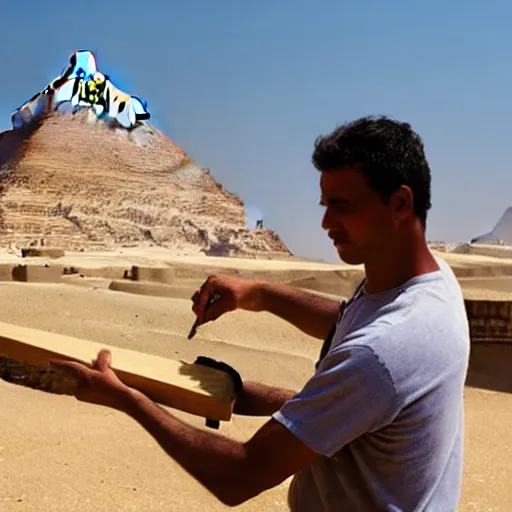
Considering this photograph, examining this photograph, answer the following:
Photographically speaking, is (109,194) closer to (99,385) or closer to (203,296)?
(203,296)

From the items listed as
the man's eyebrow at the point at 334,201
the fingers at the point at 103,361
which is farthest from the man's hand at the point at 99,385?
the man's eyebrow at the point at 334,201

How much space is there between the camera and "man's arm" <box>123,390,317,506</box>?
46.5 inches

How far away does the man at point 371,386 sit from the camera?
116 centimetres

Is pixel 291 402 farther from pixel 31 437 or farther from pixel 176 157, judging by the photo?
pixel 176 157

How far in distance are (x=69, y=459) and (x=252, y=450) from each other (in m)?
2.75

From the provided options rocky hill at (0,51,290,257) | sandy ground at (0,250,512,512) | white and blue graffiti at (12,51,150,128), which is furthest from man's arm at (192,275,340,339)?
white and blue graffiti at (12,51,150,128)

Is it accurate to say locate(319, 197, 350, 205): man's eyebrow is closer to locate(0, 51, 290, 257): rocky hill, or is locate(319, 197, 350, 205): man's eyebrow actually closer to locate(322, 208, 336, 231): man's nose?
locate(322, 208, 336, 231): man's nose

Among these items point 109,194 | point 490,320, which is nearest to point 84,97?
point 109,194

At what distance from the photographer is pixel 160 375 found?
143cm

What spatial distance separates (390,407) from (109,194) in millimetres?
67004

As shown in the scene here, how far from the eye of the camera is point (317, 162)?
4.42 ft

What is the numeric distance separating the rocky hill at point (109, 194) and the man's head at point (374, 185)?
52.3 metres

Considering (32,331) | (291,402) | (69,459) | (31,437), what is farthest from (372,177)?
(31,437)

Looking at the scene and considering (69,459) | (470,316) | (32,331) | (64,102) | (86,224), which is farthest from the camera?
(64,102)
